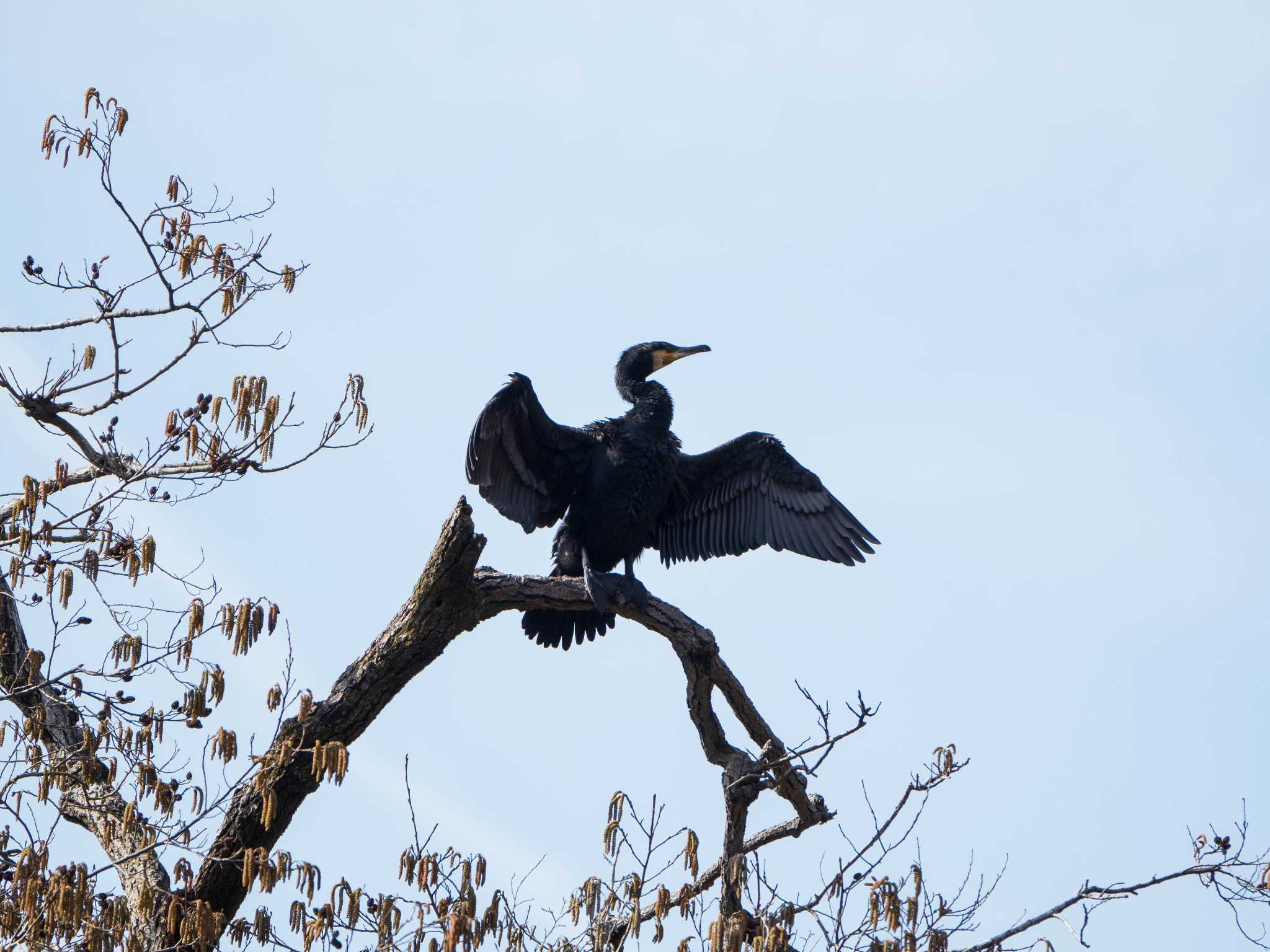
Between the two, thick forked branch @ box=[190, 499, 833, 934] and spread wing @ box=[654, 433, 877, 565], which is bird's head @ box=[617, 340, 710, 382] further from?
Result: thick forked branch @ box=[190, 499, 833, 934]

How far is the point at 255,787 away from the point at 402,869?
2.56ft

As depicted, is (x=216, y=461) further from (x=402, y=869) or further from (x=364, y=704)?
(x=402, y=869)

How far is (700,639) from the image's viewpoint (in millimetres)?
5816

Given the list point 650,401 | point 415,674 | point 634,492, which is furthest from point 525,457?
point 415,674

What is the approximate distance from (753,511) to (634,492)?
28.7 inches

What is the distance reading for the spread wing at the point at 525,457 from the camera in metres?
6.36

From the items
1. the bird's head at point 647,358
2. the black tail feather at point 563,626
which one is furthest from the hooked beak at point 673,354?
the black tail feather at point 563,626

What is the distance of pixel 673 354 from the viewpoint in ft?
24.9

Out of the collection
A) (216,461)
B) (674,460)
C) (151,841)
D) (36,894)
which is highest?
(674,460)

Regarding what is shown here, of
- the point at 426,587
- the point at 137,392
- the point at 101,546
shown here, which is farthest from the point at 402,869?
the point at 137,392

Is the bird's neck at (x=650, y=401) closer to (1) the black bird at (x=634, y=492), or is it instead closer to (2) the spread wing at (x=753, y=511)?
(1) the black bird at (x=634, y=492)

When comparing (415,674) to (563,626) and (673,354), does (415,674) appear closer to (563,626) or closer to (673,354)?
(563,626)

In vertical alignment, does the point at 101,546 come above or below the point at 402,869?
above

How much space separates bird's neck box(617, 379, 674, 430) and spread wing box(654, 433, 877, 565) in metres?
0.25
